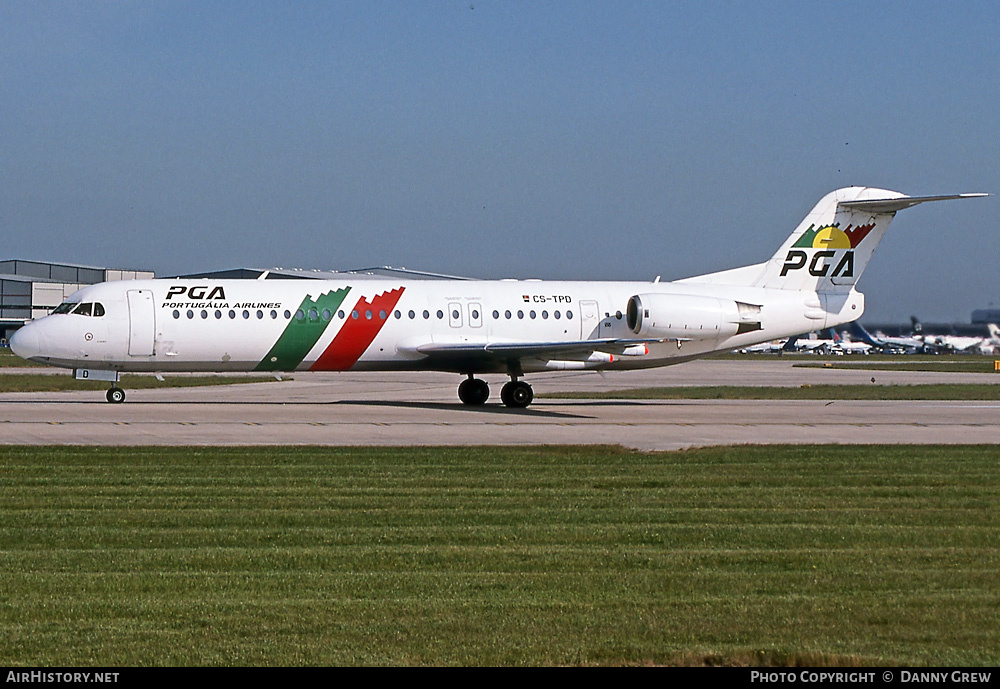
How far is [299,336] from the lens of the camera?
106 feet

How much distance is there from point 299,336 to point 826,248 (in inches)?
605

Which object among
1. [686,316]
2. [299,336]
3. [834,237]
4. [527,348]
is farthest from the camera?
[834,237]

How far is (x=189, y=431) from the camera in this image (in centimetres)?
2366

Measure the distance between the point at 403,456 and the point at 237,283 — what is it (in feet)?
50.0

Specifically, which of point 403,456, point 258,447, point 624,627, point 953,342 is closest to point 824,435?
point 403,456

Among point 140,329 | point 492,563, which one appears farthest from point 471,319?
point 492,563

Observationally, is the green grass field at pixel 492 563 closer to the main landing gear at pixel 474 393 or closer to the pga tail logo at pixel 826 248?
the main landing gear at pixel 474 393

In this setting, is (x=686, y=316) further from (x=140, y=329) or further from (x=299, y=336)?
(x=140, y=329)

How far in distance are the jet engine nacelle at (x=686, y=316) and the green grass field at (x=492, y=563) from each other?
15919 mm

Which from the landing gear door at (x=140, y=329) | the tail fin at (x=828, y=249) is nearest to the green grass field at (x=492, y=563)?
the landing gear door at (x=140, y=329)

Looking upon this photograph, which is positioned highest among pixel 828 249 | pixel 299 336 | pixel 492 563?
pixel 828 249

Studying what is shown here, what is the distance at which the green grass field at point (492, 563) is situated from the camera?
25.3 feet

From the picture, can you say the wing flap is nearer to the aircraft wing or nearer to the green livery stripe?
the aircraft wing
